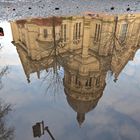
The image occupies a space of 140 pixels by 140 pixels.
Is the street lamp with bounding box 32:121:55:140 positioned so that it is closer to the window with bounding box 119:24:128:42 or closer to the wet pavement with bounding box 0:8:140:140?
the wet pavement with bounding box 0:8:140:140

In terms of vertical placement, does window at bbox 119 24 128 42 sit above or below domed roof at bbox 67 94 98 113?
above

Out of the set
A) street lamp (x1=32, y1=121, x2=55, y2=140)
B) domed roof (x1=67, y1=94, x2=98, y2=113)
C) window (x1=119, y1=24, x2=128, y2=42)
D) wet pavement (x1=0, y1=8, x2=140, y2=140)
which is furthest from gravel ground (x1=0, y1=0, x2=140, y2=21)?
street lamp (x1=32, y1=121, x2=55, y2=140)

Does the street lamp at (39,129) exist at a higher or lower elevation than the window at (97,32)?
lower

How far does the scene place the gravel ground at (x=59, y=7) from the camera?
11750 mm

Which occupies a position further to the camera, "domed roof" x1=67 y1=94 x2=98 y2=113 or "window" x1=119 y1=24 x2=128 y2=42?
"window" x1=119 y1=24 x2=128 y2=42

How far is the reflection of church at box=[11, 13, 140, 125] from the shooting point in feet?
28.1

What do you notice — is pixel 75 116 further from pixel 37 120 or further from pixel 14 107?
pixel 14 107

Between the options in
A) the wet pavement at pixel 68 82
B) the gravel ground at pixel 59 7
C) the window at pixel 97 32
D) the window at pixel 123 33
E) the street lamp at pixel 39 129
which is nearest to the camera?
the street lamp at pixel 39 129

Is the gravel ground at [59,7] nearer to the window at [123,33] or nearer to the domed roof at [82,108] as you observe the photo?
the window at [123,33]

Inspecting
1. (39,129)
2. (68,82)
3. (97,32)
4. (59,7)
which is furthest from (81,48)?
(39,129)

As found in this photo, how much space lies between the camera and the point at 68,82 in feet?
27.9

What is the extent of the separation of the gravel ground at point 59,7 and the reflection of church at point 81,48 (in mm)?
646

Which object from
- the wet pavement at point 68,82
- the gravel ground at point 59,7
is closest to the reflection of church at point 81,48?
the wet pavement at point 68,82

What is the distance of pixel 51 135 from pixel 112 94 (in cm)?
246
